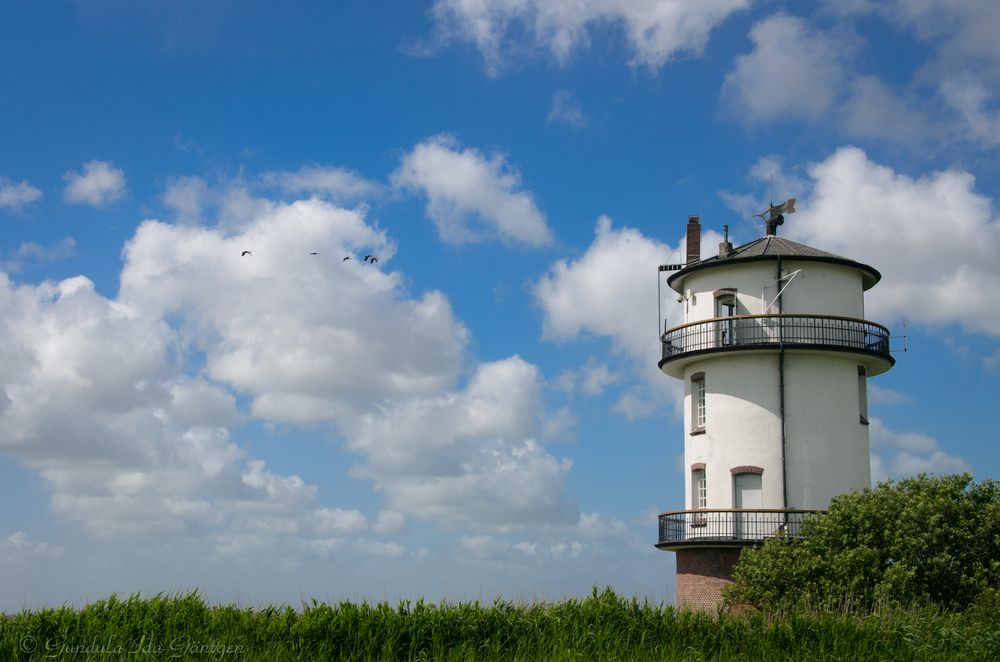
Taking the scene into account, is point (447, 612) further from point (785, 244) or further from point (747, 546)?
point (785, 244)

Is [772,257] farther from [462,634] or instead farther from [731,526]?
[462,634]

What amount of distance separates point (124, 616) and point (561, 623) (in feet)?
25.3

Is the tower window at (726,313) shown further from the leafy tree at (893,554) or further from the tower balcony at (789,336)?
the leafy tree at (893,554)

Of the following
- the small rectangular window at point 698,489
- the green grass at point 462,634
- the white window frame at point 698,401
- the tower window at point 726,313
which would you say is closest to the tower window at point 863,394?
the tower window at point 726,313

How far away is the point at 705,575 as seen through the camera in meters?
35.2

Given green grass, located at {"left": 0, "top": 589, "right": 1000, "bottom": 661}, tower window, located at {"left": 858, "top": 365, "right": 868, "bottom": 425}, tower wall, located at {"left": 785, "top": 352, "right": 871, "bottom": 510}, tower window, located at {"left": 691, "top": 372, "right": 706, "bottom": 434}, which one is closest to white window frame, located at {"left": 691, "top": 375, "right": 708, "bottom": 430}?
tower window, located at {"left": 691, "top": 372, "right": 706, "bottom": 434}

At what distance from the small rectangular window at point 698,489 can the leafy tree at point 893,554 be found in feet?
17.6

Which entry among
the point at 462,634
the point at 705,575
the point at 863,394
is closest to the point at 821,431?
the point at 863,394

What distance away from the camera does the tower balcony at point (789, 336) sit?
119 ft

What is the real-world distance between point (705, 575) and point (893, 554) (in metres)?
6.54

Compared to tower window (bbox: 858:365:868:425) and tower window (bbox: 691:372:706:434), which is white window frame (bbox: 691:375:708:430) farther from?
tower window (bbox: 858:365:868:425)

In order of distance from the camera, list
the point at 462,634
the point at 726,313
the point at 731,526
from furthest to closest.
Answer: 1. the point at 726,313
2. the point at 731,526
3. the point at 462,634

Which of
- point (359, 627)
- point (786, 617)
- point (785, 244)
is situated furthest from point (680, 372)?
point (359, 627)

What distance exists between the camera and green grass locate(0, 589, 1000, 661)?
1797cm
